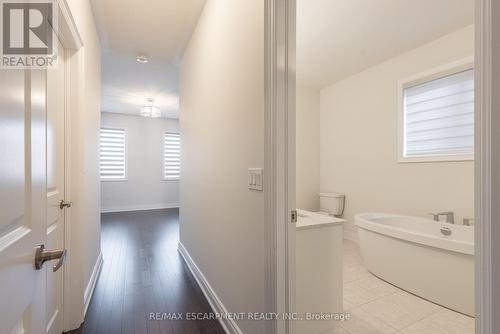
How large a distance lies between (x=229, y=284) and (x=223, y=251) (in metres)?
0.23

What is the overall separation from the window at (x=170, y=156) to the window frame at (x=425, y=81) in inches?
228

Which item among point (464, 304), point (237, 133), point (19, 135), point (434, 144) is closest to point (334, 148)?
point (434, 144)

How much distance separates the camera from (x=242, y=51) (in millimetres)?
1469

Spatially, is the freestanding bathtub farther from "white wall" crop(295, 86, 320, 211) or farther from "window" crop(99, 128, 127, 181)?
"window" crop(99, 128, 127, 181)

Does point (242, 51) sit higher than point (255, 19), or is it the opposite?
point (255, 19)

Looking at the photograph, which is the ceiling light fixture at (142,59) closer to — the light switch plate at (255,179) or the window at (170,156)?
the light switch plate at (255,179)

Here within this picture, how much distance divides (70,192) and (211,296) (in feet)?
4.55

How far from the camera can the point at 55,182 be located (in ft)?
5.05

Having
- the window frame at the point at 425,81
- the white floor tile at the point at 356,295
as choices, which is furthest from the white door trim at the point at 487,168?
the window frame at the point at 425,81

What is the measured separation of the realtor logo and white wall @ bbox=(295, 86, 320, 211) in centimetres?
381

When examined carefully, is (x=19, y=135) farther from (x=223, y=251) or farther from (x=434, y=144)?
(x=434, y=144)

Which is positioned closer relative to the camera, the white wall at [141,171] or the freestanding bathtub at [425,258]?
the freestanding bathtub at [425,258]

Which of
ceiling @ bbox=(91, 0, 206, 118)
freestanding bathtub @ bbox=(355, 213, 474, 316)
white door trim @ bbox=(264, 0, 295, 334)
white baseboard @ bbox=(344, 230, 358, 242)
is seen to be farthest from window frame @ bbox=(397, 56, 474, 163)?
ceiling @ bbox=(91, 0, 206, 118)

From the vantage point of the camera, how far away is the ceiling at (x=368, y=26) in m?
2.17
